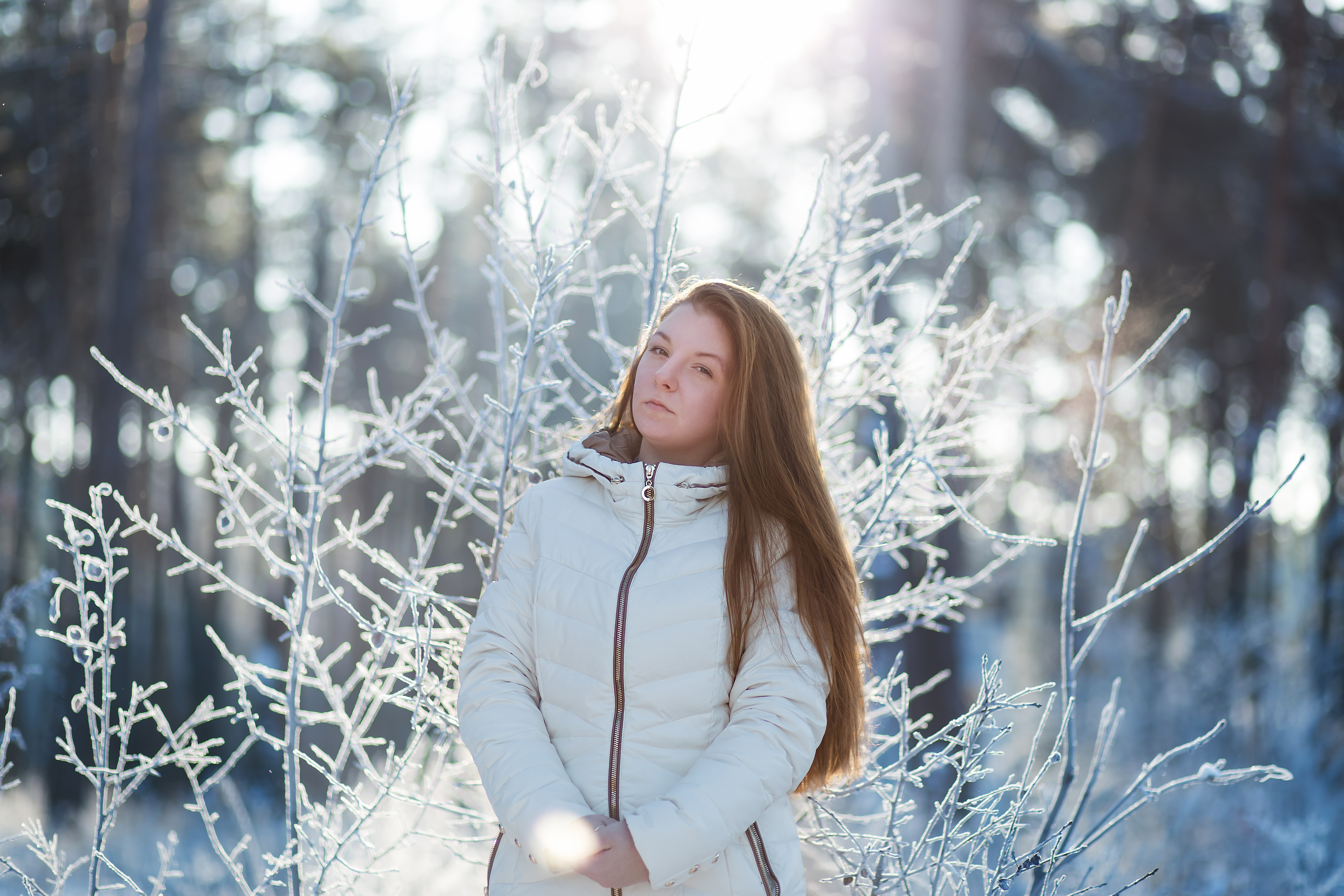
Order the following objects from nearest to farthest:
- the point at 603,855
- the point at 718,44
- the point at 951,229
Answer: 1. the point at 603,855
2. the point at 718,44
3. the point at 951,229

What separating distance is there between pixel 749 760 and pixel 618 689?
260 mm

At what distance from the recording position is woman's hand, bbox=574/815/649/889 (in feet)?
5.31

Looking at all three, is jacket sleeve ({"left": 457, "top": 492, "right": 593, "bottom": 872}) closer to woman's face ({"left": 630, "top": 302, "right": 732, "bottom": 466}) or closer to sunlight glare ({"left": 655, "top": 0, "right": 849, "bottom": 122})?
woman's face ({"left": 630, "top": 302, "right": 732, "bottom": 466})

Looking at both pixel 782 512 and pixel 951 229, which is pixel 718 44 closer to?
pixel 782 512

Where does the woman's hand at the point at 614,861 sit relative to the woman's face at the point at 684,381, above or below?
below

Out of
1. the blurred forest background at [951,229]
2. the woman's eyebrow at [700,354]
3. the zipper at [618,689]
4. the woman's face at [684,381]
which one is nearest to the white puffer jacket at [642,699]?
the zipper at [618,689]

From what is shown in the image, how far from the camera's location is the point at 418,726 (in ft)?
7.75

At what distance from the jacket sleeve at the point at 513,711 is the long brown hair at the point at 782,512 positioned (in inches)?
14.8

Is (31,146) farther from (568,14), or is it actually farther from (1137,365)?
(1137,365)

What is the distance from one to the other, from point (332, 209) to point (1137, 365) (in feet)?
47.5

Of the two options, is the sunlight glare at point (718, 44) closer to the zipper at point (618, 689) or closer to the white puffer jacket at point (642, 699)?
the white puffer jacket at point (642, 699)

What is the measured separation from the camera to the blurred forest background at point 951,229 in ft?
28.4

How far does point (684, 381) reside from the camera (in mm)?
2016

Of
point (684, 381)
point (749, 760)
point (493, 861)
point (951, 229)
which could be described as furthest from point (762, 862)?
point (951, 229)
